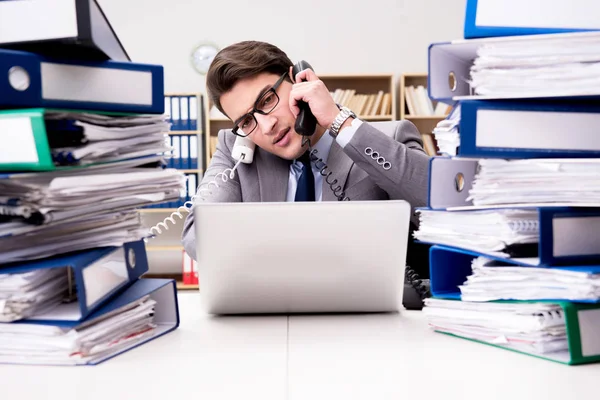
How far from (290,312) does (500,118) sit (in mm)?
490

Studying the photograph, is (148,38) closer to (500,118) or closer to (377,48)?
(377,48)

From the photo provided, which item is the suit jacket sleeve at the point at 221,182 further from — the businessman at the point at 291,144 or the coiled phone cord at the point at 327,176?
→ the coiled phone cord at the point at 327,176

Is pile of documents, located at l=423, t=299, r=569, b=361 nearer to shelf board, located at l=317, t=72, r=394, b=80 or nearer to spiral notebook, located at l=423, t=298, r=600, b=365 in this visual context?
spiral notebook, located at l=423, t=298, r=600, b=365

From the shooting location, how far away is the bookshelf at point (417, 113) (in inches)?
187

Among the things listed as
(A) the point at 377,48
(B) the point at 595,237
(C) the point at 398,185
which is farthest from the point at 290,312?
(A) the point at 377,48

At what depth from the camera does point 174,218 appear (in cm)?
498

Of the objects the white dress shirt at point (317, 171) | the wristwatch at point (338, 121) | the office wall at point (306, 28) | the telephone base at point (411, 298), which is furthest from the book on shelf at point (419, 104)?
the telephone base at point (411, 298)

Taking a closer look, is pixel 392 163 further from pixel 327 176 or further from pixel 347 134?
pixel 327 176

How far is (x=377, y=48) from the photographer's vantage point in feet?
16.8

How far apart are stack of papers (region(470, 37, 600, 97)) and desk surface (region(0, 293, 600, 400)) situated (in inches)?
14.2

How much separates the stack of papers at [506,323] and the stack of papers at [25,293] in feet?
1.82

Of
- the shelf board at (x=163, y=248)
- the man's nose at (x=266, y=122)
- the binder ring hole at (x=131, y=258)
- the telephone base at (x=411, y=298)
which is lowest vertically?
the shelf board at (x=163, y=248)

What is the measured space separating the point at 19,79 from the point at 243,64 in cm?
102

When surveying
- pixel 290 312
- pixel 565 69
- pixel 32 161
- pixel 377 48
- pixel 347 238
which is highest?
pixel 377 48
